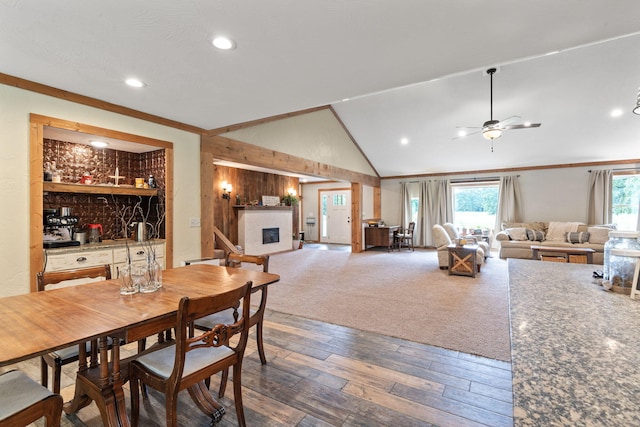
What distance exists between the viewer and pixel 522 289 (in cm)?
132

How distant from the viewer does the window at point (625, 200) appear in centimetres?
707

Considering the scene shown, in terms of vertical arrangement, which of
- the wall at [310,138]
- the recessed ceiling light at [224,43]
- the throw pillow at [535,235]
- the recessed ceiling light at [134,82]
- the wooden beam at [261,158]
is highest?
the wall at [310,138]

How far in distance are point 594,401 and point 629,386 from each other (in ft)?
0.38

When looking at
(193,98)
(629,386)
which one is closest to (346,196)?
(193,98)

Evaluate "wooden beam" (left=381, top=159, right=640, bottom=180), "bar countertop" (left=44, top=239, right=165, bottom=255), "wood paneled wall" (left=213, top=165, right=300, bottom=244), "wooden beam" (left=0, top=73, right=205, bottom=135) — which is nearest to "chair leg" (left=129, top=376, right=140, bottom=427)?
"bar countertop" (left=44, top=239, right=165, bottom=255)

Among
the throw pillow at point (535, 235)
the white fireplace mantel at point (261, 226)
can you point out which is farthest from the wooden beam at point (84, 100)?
the throw pillow at point (535, 235)

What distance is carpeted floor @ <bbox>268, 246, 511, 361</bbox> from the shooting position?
2947mm

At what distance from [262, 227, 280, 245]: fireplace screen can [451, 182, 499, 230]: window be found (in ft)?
17.6

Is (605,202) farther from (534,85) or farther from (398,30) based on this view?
(398,30)

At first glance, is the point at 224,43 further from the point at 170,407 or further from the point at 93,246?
the point at 93,246

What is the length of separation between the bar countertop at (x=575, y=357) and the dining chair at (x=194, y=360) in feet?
3.93

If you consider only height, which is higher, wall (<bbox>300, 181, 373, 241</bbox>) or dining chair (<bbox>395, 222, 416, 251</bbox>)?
wall (<bbox>300, 181, 373, 241</bbox>)

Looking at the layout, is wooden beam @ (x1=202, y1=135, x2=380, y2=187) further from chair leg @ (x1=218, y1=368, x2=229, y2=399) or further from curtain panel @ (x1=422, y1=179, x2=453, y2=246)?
curtain panel @ (x1=422, y1=179, x2=453, y2=246)

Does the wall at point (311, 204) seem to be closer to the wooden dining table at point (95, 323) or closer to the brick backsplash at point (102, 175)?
the brick backsplash at point (102, 175)
